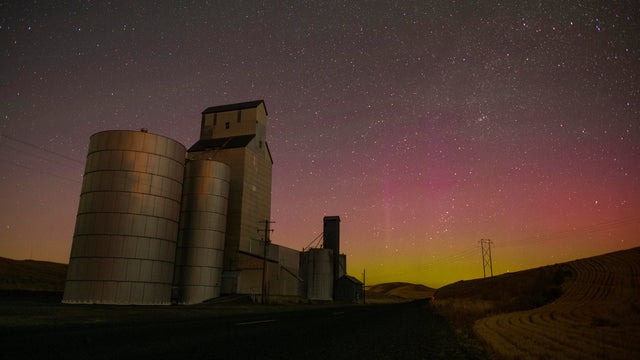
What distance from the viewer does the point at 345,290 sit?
74125mm

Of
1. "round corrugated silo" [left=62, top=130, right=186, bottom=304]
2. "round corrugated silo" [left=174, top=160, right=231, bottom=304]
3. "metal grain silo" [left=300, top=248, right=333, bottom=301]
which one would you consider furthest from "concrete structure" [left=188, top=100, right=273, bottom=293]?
"metal grain silo" [left=300, top=248, right=333, bottom=301]

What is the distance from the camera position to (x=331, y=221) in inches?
2926

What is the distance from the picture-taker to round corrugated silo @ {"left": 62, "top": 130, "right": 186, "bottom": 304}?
1224 inches

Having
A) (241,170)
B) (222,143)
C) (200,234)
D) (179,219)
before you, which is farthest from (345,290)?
(179,219)

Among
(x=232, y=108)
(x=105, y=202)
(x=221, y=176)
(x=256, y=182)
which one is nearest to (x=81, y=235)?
(x=105, y=202)

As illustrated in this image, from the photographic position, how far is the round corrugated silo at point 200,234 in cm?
3978

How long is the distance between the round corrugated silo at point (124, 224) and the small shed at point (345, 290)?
140 ft

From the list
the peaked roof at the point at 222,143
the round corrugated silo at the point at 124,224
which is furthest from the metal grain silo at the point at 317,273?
the round corrugated silo at the point at 124,224

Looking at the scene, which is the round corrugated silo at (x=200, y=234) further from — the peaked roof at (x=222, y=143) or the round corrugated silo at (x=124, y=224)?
the peaked roof at (x=222, y=143)

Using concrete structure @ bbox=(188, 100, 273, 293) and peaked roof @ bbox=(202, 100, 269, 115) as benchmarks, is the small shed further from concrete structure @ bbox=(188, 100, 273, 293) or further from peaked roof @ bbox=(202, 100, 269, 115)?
peaked roof @ bbox=(202, 100, 269, 115)

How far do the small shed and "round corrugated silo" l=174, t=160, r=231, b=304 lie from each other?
35.4 metres

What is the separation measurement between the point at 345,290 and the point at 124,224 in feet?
164

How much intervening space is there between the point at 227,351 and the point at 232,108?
53088 mm

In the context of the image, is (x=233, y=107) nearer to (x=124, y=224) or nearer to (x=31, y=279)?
(x=124, y=224)
